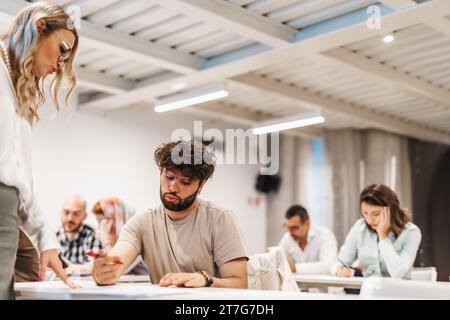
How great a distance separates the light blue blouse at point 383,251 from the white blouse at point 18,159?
84.1 inches

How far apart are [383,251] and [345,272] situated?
0.41m

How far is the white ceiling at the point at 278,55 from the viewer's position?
388cm

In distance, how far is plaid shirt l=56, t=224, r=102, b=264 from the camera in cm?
446

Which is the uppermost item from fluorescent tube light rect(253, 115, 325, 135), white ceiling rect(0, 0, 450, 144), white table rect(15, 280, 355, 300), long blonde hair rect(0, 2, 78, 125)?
white ceiling rect(0, 0, 450, 144)

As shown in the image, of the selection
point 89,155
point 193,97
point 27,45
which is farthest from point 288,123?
point 27,45

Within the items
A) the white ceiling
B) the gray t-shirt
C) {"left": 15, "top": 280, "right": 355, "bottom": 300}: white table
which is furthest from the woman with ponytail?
{"left": 15, "top": 280, "right": 355, "bottom": 300}: white table

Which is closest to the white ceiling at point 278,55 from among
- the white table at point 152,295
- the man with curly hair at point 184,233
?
the man with curly hair at point 184,233

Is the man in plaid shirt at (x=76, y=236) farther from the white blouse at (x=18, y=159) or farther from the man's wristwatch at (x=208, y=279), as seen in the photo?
the white blouse at (x=18, y=159)

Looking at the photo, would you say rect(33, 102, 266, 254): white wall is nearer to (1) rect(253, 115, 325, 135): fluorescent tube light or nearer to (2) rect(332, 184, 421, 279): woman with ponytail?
(1) rect(253, 115, 325, 135): fluorescent tube light

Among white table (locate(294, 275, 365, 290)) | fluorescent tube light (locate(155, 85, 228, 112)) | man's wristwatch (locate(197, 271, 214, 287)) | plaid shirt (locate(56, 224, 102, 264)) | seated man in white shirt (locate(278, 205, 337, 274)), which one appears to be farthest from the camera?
fluorescent tube light (locate(155, 85, 228, 112))

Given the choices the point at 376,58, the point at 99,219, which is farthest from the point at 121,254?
the point at 376,58

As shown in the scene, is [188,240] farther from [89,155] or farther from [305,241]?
[89,155]

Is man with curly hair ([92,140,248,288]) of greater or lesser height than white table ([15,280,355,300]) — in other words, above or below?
above
